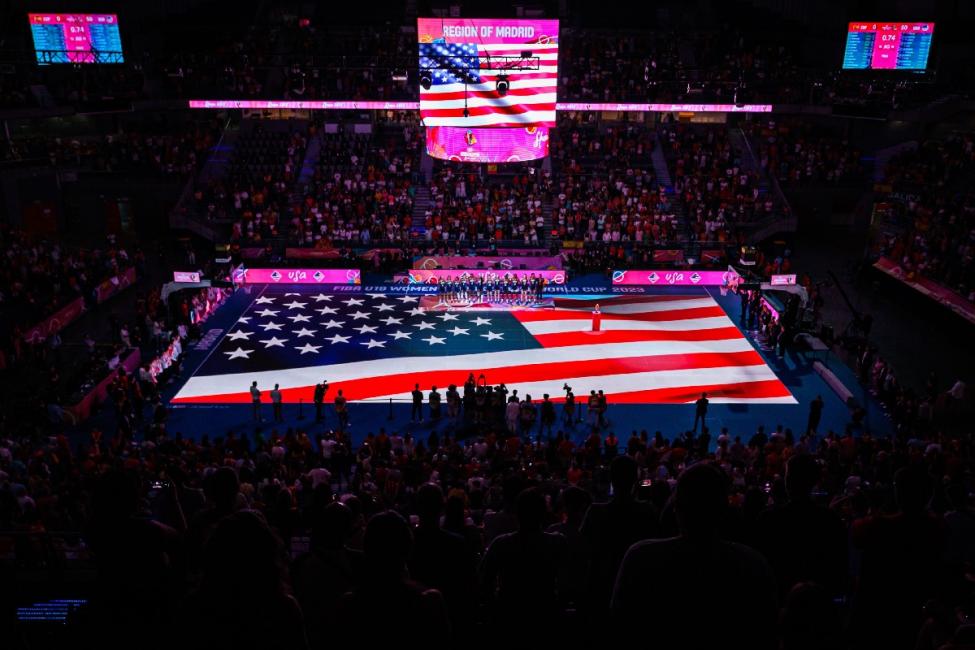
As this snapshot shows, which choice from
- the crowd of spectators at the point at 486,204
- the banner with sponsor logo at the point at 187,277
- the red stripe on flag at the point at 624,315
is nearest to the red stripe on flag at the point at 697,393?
the red stripe on flag at the point at 624,315

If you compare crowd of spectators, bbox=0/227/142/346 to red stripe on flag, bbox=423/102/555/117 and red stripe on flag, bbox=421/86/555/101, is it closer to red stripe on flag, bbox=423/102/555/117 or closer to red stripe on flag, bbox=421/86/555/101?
red stripe on flag, bbox=423/102/555/117

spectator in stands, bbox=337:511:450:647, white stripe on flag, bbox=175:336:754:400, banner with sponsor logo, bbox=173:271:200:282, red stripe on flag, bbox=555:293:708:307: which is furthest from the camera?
red stripe on flag, bbox=555:293:708:307

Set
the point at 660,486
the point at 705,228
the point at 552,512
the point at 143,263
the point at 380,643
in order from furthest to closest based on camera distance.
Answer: the point at 705,228 → the point at 143,263 → the point at 552,512 → the point at 660,486 → the point at 380,643

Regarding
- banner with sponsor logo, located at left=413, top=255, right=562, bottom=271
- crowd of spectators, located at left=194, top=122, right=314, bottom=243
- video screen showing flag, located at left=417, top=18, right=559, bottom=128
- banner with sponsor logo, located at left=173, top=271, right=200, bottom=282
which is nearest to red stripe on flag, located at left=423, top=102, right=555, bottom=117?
video screen showing flag, located at left=417, top=18, right=559, bottom=128

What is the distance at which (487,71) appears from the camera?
32.3 m

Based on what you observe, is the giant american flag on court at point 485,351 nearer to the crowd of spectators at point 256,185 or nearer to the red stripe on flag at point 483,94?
the crowd of spectators at point 256,185

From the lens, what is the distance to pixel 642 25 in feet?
162

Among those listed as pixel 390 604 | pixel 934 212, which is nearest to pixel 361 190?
pixel 934 212

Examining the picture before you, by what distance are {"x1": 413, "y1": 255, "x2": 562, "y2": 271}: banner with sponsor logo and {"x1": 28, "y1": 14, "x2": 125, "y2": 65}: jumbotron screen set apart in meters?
18.6

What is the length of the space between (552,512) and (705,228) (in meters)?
31.5

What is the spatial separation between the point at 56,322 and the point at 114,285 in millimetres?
4996

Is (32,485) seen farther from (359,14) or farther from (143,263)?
(359,14)

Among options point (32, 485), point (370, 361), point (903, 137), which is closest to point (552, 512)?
point (32, 485)

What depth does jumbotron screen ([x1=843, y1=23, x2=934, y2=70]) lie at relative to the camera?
3516 cm
